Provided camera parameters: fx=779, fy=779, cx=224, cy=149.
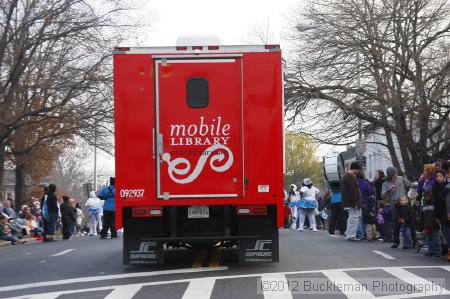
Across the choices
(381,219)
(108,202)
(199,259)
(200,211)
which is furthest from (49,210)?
(200,211)

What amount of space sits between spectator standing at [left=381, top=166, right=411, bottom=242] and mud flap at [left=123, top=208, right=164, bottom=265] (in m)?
6.60

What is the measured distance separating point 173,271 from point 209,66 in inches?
132

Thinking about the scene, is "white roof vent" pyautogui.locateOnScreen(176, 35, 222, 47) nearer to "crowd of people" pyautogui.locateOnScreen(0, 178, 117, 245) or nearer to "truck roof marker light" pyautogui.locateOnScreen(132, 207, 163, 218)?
"truck roof marker light" pyautogui.locateOnScreen(132, 207, 163, 218)

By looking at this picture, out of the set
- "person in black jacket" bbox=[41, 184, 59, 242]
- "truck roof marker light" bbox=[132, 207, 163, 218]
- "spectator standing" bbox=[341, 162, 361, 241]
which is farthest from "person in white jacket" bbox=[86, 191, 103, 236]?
"truck roof marker light" bbox=[132, 207, 163, 218]

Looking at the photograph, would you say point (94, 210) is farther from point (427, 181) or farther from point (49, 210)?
point (427, 181)

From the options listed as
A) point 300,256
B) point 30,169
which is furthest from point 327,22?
point 30,169

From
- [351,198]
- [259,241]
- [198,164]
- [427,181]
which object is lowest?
[259,241]

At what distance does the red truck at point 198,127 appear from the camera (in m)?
12.0

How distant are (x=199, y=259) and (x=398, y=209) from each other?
200 inches

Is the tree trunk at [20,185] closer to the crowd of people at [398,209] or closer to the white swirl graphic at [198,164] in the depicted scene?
the crowd of people at [398,209]

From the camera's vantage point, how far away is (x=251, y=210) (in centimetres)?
1222

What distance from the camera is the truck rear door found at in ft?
39.6

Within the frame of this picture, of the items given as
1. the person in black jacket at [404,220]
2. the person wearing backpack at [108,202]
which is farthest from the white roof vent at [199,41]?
the person wearing backpack at [108,202]

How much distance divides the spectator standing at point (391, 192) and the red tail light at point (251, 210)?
5713 mm
